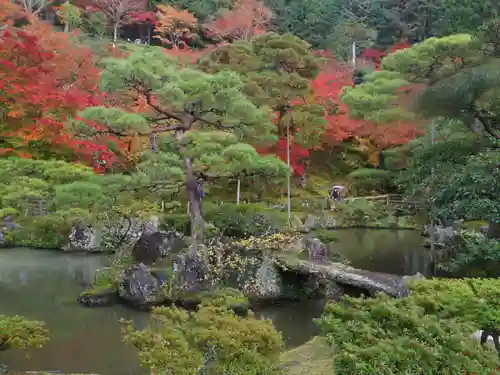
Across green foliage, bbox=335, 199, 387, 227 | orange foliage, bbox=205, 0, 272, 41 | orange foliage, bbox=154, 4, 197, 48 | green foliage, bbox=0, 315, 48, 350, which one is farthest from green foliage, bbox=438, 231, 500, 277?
orange foliage, bbox=154, 4, 197, 48

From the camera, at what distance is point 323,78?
22750mm

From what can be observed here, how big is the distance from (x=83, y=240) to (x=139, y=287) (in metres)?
5.71

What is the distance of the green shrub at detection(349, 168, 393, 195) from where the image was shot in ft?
75.3

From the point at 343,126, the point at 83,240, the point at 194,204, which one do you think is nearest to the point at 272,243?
the point at 194,204

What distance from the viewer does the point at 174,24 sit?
107ft

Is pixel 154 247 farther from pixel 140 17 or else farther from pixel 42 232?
pixel 140 17

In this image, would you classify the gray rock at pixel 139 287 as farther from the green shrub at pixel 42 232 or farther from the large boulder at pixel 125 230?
the green shrub at pixel 42 232

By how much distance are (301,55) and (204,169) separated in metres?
8.03

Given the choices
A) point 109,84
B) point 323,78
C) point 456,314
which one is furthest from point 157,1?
point 456,314

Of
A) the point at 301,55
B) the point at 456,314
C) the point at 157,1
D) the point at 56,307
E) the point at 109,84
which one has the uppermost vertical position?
the point at 157,1

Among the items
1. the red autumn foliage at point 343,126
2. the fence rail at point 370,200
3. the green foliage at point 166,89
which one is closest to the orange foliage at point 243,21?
the red autumn foliage at point 343,126

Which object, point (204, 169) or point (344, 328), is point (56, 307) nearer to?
point (204, 169)

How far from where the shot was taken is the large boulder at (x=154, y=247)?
1244 cm

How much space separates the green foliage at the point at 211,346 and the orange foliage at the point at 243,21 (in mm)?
28239
